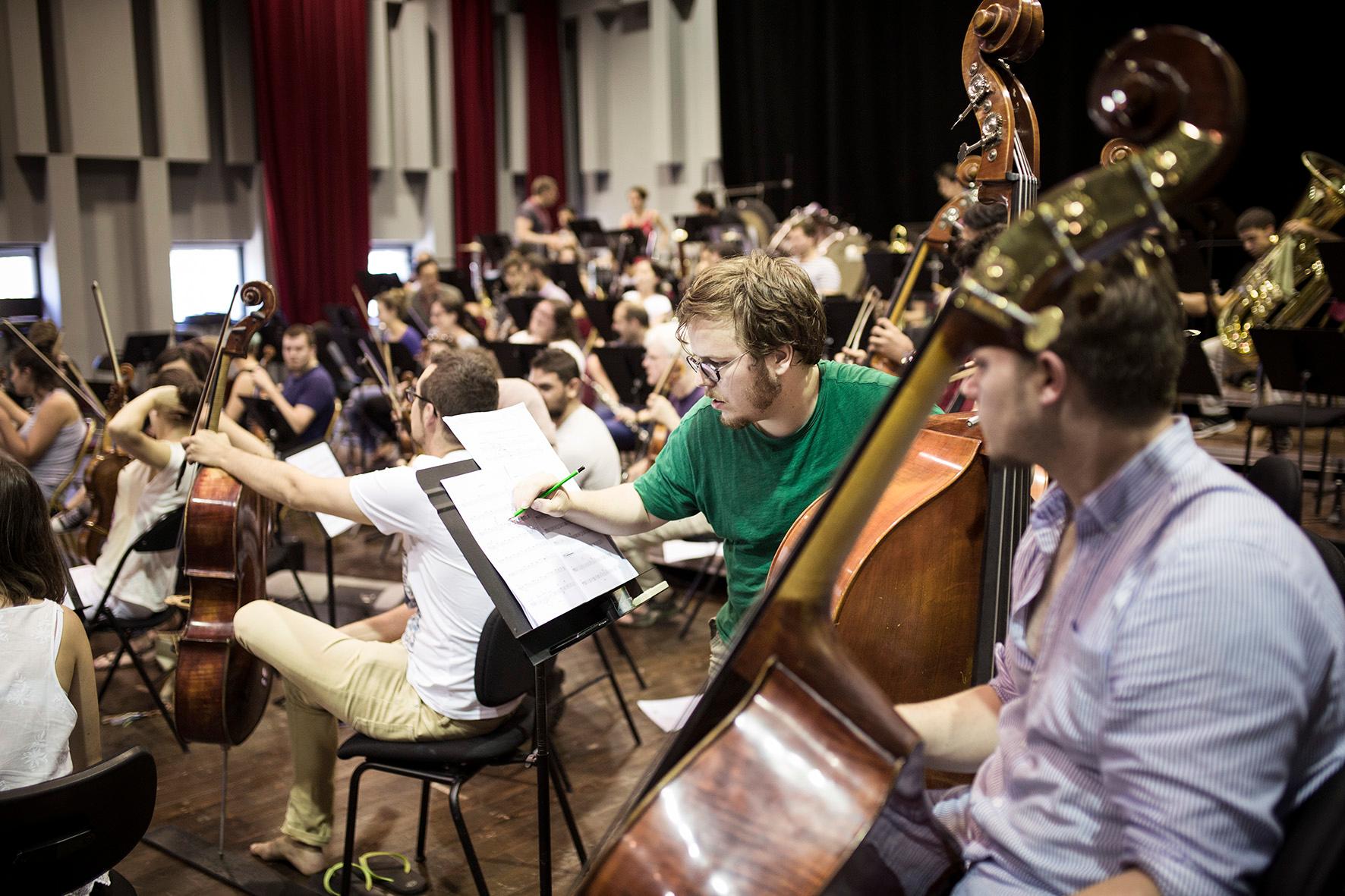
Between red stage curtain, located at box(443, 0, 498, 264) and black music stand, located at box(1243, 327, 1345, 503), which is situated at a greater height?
red stage curtain, located at box(443, 0, 498, 264)

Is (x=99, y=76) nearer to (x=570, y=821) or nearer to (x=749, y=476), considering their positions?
(x=570, y=821)

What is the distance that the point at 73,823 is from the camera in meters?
1.72

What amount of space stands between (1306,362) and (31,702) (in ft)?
18.0

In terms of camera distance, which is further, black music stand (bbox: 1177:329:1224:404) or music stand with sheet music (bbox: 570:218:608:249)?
music stand with sheet music (bbox: 570:218:608:249)

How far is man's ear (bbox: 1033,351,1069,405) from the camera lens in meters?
1.09

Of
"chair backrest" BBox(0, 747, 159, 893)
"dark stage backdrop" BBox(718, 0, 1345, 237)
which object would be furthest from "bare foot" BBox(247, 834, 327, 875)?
"dark stage backdrop" BBox(718, 0, 1345, 237)

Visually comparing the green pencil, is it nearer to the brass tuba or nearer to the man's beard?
the man's beard

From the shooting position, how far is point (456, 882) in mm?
2990

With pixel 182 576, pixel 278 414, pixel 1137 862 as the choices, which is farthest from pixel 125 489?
pixel 1137 862

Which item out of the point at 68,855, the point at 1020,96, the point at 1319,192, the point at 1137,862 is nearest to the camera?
the point at 1137,862

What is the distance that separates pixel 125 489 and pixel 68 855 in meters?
2.70

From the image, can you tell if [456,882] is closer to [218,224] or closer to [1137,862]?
[1137,862]

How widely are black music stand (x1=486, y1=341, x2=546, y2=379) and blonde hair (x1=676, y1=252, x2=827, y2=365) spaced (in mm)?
3934

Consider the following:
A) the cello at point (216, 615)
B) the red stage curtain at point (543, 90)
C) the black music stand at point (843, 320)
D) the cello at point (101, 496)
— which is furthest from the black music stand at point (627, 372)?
the red stage curtain at point (543, 90)
